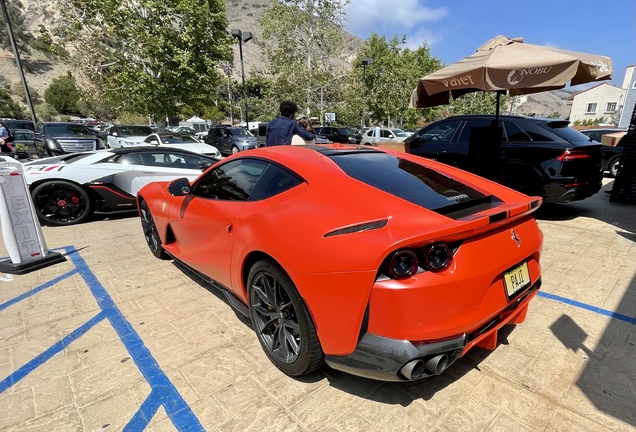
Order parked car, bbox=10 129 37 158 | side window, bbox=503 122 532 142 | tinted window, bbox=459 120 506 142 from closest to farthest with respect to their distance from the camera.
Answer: side window, bbox=503 122 532 142 → tinted window, bbox=459 120 506 142 → parked car, bbox=10 129 37 158

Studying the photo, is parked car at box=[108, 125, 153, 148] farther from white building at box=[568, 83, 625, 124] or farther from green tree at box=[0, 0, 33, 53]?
green tree at box=[0, 0, 33, 53]

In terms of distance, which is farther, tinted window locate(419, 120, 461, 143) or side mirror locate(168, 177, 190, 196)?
tinted window locate(419, 120, 461, 143)

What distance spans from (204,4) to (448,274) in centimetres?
1667

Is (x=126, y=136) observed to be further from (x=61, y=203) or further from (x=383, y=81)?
(x=383, y=81)

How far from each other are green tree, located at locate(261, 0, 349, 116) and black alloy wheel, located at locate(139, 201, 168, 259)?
2132 cm

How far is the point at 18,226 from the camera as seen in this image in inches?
150

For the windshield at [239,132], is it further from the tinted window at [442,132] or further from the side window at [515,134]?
the side window at [515,134]

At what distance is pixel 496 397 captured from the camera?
76.4 inches

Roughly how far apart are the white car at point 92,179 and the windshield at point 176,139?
20.9 ft

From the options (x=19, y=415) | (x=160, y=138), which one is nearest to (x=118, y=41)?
(x=160, y=138)

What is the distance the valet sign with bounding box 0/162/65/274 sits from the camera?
3.68 m

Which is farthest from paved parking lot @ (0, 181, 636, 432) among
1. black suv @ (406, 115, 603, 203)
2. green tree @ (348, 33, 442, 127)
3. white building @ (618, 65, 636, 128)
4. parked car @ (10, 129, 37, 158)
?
white building @ (618, 65, 636, 128)

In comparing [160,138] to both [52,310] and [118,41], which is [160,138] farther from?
[52,310]

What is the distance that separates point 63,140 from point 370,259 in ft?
46.2
